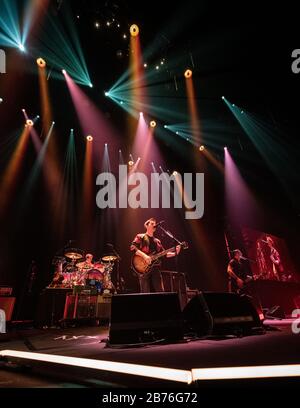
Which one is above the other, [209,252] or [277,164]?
[277,164]

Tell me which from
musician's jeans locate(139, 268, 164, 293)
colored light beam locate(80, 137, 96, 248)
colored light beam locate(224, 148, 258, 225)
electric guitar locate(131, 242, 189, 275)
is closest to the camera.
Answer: musician's jeans locate(139, 268, 164, 293)

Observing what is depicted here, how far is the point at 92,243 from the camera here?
25.8 feet

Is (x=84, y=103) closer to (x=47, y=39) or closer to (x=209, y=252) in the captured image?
(x=47, y=39)

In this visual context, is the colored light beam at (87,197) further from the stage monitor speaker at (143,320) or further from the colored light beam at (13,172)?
the stage monitor speaker at (143,320)

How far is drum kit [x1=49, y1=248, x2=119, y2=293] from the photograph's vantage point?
633cm

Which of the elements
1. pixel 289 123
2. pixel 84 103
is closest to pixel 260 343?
pixel 84 103

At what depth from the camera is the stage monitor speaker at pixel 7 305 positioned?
5953mm

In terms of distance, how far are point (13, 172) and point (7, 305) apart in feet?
9.89

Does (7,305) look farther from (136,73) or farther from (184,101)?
(184,101)

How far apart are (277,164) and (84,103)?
20.2ft

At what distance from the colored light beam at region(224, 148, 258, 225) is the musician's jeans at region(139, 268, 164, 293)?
535 cm

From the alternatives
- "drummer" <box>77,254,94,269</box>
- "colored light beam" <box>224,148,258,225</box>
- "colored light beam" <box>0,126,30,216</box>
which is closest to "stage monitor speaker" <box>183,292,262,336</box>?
"drummer" <box>77,254,94,269</box>

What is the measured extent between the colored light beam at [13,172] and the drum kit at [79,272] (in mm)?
1825

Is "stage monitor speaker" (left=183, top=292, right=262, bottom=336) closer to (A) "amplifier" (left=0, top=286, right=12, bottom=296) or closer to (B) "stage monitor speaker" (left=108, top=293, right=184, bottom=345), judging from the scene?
(B) "stage monitor speaker" (left=108, top=293, right=184, bottom=345)
